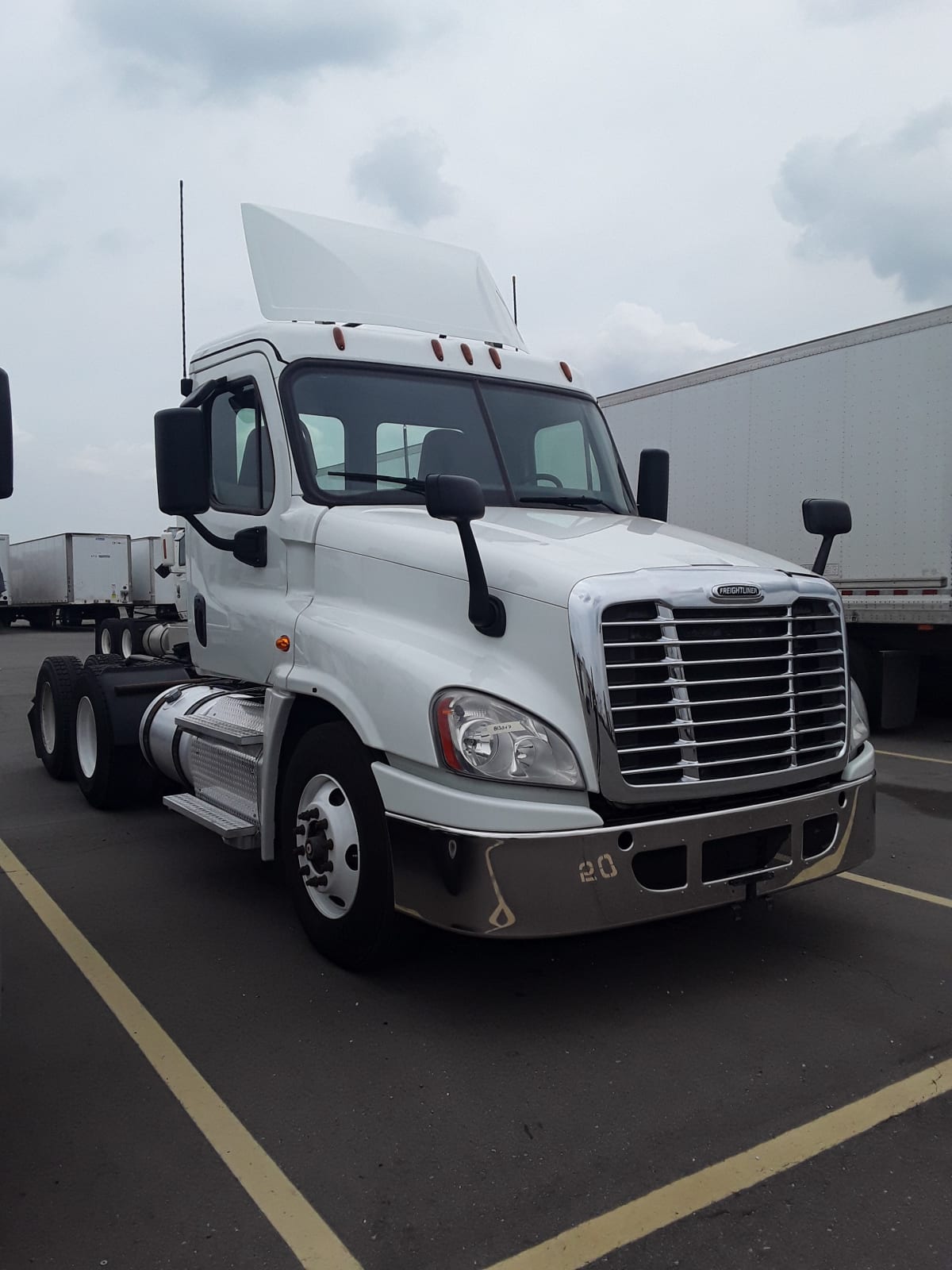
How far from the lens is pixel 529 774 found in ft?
11.7

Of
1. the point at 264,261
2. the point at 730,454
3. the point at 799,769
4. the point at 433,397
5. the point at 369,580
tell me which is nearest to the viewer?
the point at 799,769

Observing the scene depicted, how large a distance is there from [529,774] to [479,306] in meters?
3.47

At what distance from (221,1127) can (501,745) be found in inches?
56.9

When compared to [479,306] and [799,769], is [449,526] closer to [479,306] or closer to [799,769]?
[799,769]

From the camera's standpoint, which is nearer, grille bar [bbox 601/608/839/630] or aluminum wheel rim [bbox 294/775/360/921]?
grille bar [bbox 601/608/839/630]

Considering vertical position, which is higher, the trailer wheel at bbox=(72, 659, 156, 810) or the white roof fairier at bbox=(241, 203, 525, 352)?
the white roof fairier at bbox=(241, 203, 525, 352)

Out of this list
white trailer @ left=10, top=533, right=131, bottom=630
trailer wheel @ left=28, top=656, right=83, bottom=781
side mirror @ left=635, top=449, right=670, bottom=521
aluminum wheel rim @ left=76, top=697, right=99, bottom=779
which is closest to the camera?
Answer: side mirror @ left=635, top=449, right=670, bottom=521

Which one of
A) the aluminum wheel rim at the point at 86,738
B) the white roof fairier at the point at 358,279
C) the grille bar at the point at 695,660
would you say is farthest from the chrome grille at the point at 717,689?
the aluminum wheel rim at the point at 86,738

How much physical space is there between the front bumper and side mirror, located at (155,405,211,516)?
2.03 m

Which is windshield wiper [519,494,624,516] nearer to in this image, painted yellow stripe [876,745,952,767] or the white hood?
the white hood

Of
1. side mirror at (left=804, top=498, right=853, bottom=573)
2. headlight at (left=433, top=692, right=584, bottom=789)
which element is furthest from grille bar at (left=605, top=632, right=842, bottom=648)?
side mirror at (left=804, top=498, right=853, bottom=573)

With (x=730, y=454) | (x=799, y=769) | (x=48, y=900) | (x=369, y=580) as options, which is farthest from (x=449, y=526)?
(x=730, y=454)

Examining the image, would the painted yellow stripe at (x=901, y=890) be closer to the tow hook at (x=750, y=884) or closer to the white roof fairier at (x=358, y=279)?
the tow hook at (x=750, y=884)

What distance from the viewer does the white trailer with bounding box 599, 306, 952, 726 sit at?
9648 mm
